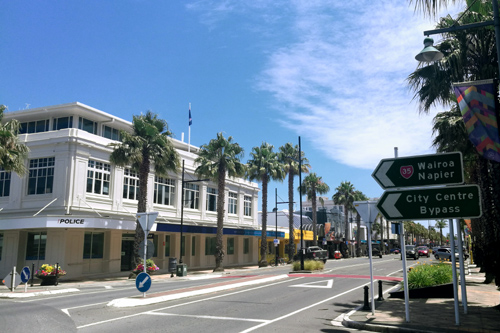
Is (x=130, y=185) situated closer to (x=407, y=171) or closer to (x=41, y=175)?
(x=41, y=175)

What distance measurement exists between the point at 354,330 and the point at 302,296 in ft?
20.5

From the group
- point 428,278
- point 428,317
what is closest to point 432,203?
point 428,317

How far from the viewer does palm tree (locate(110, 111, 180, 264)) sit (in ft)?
93.5

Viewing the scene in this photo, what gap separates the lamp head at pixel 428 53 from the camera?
9711 millimetres

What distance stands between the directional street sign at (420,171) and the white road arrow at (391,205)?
0.99ft

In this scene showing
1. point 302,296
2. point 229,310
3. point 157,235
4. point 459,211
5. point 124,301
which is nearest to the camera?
point 459,211

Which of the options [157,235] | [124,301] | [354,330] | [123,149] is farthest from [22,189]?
[354,330]

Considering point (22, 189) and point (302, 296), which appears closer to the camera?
point (302, 296)

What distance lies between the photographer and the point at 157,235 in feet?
120

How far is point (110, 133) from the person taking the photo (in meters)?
36.5

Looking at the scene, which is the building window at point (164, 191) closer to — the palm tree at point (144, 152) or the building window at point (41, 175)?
the palm tree at point (144, 152)

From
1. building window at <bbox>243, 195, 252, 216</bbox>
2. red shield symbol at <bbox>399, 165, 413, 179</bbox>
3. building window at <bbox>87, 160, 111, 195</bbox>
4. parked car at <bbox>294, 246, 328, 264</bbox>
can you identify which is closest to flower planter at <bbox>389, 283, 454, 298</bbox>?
red shield symbol at <bbox>399, 165, 413, 179</bbox>

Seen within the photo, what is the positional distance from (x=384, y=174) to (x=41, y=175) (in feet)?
87.7

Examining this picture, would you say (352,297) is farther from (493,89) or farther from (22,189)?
(22,189)
